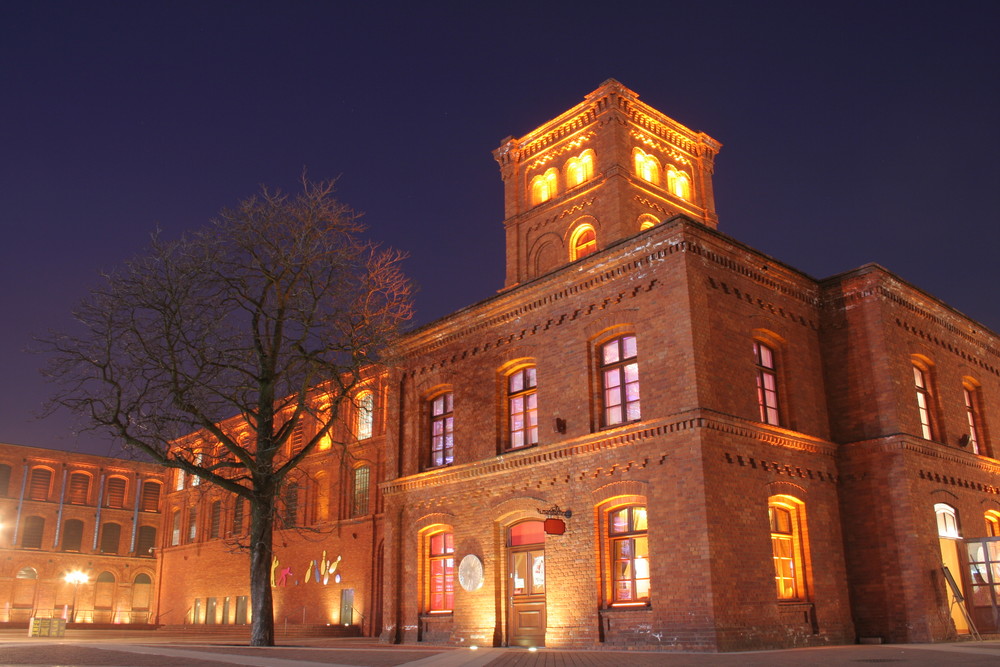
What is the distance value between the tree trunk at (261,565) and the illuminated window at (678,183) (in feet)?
48.5

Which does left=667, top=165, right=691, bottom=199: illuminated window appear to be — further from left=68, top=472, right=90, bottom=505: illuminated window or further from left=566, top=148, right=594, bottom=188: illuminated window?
left=68, top=472, right=90, bottom=505: illuminated window

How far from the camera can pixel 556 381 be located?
1866 centimetres

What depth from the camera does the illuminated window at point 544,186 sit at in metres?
26.2

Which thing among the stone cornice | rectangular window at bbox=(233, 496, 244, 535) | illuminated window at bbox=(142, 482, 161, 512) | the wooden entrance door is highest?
→ illuminated window at bbox=(142, 482, 161, 512)

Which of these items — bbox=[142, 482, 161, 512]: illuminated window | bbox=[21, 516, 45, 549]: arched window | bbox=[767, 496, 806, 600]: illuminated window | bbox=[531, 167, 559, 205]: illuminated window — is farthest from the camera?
bbox=[142, 482, 161, 512]: illuminated window

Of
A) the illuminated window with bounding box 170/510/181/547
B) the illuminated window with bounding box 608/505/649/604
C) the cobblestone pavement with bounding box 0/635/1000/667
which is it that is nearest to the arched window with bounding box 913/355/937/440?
the cobblestone pavement with bounding box 0/635/1000/667

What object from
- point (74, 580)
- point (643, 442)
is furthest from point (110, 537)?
point (643, 442)

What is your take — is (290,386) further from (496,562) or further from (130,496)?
(130,496)

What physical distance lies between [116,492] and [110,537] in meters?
2.58

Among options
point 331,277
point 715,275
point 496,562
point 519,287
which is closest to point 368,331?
point 331,277

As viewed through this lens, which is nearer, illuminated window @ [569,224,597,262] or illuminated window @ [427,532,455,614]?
illuminated window @ [427,532,455,614]

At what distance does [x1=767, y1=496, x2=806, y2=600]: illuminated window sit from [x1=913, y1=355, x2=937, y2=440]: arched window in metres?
4.58

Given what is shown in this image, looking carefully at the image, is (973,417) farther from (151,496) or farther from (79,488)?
(79,488)

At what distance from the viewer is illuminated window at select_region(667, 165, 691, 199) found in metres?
26.2
